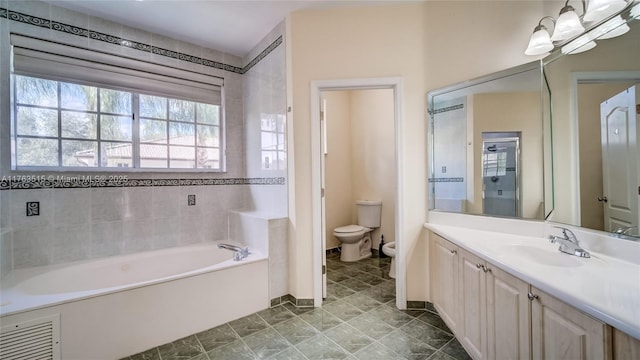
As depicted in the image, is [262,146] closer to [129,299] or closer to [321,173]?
[321,173]

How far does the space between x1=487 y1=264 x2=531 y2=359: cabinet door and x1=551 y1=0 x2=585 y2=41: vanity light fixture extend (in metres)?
1.54

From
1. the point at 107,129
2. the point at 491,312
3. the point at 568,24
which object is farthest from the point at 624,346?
the point at 107,129

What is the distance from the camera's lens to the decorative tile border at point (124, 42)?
207 centimetres

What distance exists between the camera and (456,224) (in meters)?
2.12

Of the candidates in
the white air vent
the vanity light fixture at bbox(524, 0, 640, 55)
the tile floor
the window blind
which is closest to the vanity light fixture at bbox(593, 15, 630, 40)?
the vanity light fixture at bbox(524, 0, 640, 55)

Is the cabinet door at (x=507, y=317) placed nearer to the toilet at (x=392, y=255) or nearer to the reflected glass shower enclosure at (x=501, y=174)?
the reflected glass shower enclosure at (x=501, y=174)

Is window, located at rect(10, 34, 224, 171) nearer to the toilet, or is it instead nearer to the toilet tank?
the toilet tank

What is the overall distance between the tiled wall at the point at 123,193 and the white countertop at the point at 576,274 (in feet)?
5.71

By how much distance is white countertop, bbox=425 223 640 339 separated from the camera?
0.82 metres

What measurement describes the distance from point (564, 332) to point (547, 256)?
0.61m

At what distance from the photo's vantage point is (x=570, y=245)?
54.6 inches

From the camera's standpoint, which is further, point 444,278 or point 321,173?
point 321,173

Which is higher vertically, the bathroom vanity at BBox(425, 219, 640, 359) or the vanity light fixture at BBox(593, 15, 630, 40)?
the vanity light fixture at BBox(593, 15, 630, 40)

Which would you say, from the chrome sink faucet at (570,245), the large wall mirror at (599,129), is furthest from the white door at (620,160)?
the chrome sink faucet at (570,245)
